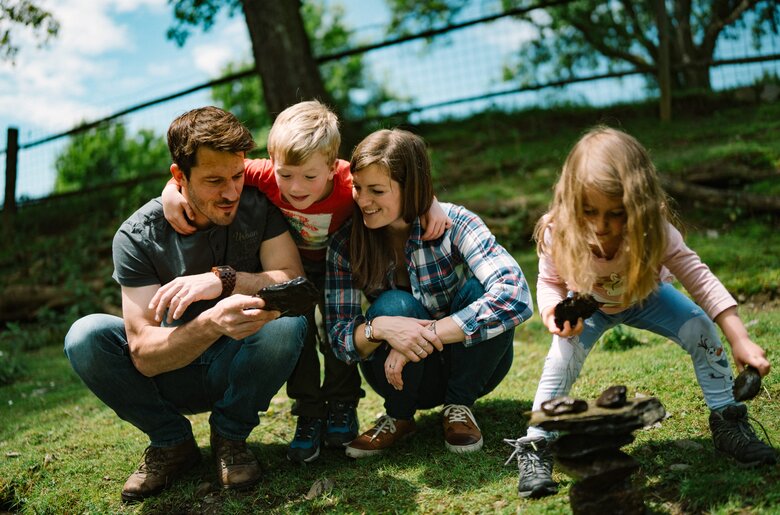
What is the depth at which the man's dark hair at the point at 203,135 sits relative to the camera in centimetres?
277

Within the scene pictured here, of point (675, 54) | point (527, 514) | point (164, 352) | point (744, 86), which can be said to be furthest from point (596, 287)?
point (675, 54)

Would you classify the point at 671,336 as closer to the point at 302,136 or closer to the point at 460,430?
the point at 460,430

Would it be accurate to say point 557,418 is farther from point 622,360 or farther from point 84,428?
point 84,428

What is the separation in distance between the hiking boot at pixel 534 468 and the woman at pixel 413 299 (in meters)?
0.40

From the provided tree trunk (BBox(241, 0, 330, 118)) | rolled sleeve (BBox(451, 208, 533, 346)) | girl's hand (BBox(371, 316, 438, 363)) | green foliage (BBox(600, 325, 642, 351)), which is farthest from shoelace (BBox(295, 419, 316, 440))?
tree trunk (BBox(241, 0, 330, 118))

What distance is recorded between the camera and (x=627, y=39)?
1480cm

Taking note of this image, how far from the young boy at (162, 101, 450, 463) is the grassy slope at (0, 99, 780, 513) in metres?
0.15

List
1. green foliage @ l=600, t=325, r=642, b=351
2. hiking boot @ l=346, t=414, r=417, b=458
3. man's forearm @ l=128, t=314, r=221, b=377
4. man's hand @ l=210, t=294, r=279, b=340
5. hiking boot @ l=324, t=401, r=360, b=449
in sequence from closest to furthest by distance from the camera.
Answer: man's hand @ l=210, t=294, r=279, b=340 < man's forearm @ l=128, t=314, r=221, b=377 < hiking boot @ l=346, t=414, r=417, b=458 < hiking boot @ l=324, t=401, r=360, b=449 < green foliage @ l=600, t=325, r=642, b=351

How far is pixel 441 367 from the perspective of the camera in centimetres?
305

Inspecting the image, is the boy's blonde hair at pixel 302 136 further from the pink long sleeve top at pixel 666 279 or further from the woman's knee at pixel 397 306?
the pink long sleeve top at pixel 666 279

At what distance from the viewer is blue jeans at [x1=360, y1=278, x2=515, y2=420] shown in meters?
2.91

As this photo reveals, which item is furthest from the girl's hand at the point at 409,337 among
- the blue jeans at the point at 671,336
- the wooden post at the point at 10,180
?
the wooden post at the point at 10,180

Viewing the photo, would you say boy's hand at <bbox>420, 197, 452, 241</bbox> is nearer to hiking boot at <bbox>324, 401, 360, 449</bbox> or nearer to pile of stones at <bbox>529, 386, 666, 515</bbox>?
hiking boot at <bbox>324, 401, 360, 449</bbox>

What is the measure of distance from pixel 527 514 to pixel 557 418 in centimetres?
42
